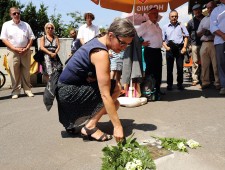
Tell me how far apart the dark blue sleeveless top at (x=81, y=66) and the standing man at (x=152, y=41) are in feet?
8.95

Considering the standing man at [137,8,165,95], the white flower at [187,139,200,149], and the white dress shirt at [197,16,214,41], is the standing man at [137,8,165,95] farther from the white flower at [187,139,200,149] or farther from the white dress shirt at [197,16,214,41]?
the white flower at [187,139,200,149]

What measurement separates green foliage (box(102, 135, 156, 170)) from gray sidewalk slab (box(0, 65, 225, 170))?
14 centimetres

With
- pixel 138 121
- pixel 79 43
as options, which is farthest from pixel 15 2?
pixel 138 121

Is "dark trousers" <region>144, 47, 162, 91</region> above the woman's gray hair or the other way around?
the other way around

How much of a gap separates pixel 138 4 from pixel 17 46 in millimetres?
2885

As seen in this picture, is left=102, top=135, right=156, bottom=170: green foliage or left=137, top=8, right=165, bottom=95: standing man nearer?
left=102, top=135, right=156, bottom=170: green foliage

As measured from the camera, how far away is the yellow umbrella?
6.38 meters

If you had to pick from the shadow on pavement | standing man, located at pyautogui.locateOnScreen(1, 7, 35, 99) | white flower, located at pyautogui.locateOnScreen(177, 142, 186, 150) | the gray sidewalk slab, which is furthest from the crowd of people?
white flower, located at pyautogui.locateOnScreen(177, 142, 186, 150)

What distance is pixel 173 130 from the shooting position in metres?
4.52

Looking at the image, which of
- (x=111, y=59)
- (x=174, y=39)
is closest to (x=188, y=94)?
(x=174, y=39)

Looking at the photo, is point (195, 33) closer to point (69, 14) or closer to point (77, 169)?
point (77, 169)

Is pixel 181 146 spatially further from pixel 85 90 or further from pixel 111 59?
pixel 111 59

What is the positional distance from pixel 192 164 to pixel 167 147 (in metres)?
0.31

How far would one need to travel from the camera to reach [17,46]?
7.55m
